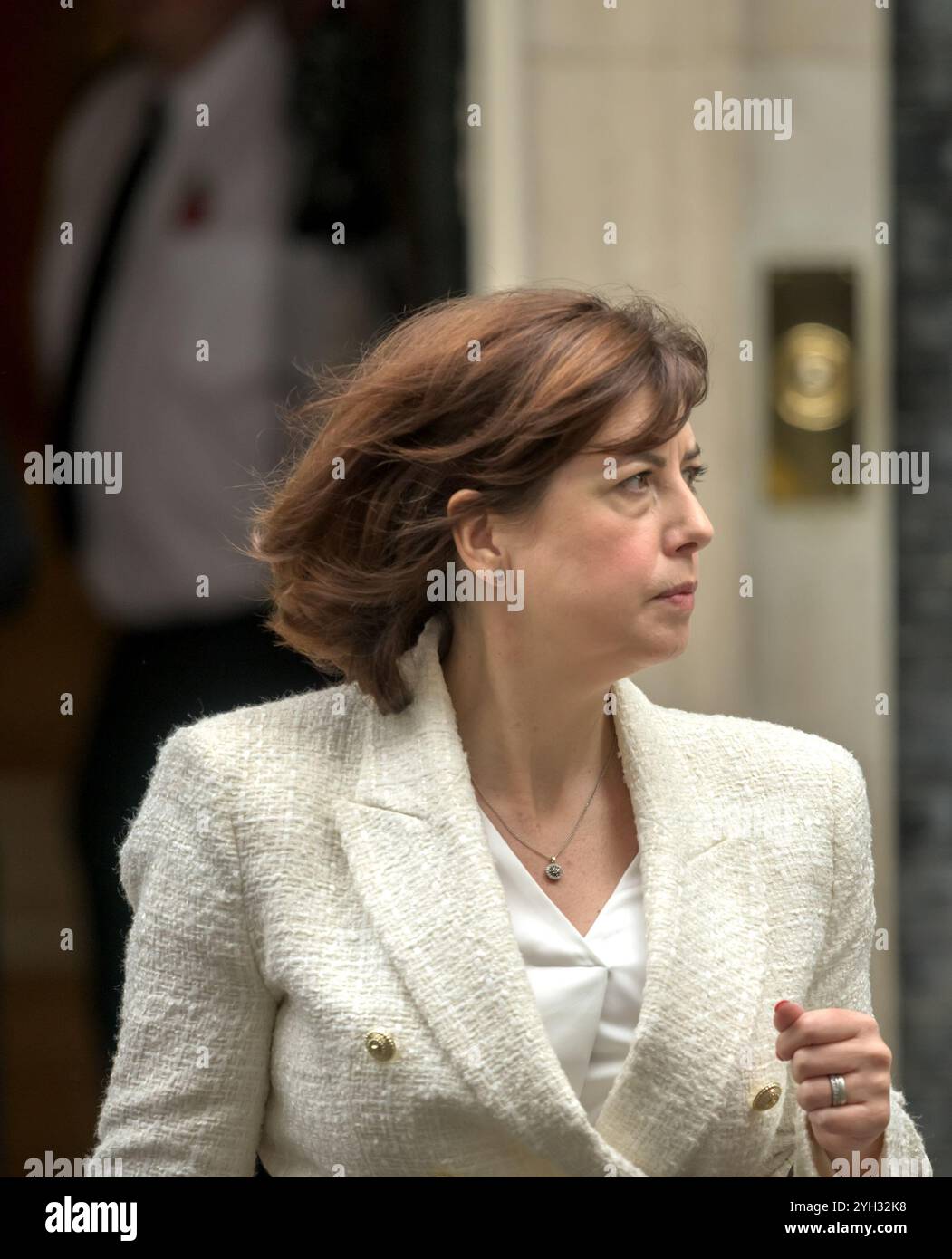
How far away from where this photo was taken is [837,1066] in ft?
7.06

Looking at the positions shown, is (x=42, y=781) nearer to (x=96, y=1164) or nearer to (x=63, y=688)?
(x=63, y=688)

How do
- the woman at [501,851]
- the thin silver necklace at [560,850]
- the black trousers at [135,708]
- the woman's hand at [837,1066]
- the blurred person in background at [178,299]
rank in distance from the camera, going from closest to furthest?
the woman's hand at [837,1066] → the woman at [501,851] → the thin silver necklace at [560,850] → the black trousers at [135,708] → the blurred person in background at [178,299]

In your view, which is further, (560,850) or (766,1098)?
(560,850)

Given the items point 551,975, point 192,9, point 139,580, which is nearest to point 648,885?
point 551,975

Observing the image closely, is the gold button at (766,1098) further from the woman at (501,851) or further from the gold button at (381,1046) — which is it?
the gold button at (381,1046)

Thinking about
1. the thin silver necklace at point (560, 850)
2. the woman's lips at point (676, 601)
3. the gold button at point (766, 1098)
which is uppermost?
the woman's lips at point (676, 601)

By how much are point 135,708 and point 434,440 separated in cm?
195

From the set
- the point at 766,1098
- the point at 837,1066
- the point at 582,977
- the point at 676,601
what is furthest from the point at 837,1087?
the point at 676,601

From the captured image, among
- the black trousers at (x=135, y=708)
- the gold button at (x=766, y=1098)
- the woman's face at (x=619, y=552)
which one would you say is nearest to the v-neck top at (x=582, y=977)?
the gold button at (x=766, y=1098)

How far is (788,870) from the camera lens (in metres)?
2.41

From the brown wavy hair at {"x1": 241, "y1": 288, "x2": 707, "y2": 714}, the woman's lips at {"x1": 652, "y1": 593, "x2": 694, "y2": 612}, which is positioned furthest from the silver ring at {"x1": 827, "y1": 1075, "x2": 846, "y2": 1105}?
the brown wavy hair at {"x1": 241, "y1": 288, "x2": 707, "y2": 714}

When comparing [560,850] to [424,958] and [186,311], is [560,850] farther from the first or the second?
[186,311]

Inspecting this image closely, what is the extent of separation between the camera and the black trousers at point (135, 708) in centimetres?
399

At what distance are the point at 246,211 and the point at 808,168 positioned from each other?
1.24 m
